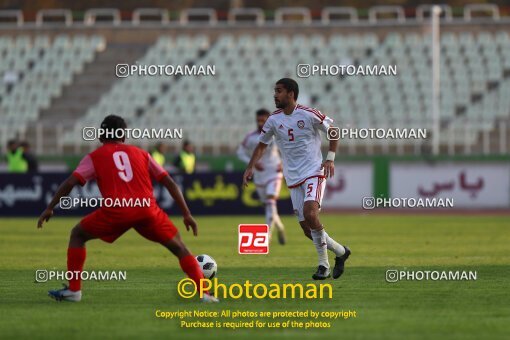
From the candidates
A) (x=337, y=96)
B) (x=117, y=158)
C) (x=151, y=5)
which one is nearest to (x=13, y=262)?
(x=117, y=158)

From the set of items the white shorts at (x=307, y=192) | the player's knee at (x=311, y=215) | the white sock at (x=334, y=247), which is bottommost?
the white sock at (x=334, y=247)

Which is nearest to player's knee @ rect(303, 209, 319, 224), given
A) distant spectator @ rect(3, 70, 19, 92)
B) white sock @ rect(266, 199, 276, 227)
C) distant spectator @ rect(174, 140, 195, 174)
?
white sock @ rect(266, 199, 276, 227)

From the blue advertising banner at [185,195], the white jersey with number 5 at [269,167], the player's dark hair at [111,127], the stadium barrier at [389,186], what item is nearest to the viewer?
the player's dark hair at [111,127]

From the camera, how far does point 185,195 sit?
33.4m

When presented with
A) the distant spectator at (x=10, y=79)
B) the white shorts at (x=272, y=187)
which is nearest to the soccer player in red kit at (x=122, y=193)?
the white shorts at (x=272, y=187)

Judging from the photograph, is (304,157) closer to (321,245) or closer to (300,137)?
(300,137)

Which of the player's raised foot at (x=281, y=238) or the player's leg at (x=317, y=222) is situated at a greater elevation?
the player's leg at (x=317, y=222)

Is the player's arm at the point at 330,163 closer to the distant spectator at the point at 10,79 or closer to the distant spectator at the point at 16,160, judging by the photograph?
the distant spectator at the point at 16,160

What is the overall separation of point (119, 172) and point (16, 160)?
22.2 meters

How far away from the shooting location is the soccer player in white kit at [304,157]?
14.0 metres

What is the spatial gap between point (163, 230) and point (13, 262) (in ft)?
22.7

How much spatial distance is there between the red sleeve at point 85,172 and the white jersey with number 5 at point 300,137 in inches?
133

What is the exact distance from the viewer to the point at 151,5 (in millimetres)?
59406

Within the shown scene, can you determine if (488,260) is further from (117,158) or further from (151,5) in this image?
(151,5)
